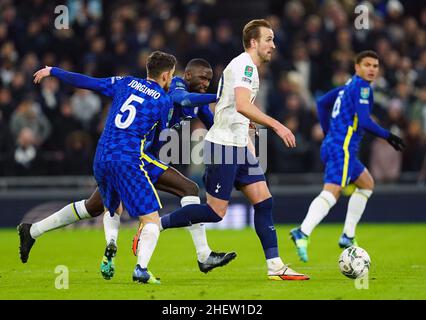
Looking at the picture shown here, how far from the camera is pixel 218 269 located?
11281 mm

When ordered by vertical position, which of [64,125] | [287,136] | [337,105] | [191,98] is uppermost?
[64,125]

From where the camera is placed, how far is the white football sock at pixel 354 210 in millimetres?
12789

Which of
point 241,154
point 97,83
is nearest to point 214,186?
point 241,154

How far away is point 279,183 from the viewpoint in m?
19.1

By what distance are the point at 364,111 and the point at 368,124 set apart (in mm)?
243

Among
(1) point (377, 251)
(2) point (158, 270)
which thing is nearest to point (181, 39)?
(1) point (377, 251)

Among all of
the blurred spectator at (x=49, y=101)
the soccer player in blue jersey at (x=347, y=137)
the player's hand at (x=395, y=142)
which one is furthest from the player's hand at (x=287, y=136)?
the blurred spectator at (x=49, y=101)

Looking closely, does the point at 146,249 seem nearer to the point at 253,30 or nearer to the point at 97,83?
the point at 97,83

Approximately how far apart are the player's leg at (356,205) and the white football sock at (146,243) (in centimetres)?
391

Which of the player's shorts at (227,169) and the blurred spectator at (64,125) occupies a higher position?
the blurred spectator at (64,125)

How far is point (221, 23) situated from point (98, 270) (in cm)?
1047

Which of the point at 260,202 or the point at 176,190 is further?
the point at 176,190

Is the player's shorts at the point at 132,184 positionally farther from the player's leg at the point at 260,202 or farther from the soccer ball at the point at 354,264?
the soccer ball at the point at 354,264

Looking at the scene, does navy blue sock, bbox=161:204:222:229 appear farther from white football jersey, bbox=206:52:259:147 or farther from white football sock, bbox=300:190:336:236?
white football sock, bbox=300:190:336:236
